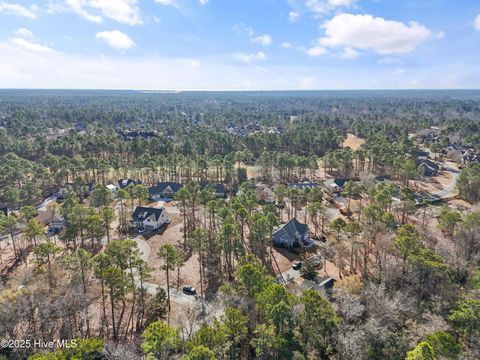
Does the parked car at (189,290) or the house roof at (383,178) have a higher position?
the house roof at (383,178)

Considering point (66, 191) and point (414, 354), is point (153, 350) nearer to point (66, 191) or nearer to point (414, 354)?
point (414, 354)

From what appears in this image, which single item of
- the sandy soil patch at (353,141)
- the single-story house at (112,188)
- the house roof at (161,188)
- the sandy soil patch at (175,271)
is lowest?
the sandy soil patch at (175,271)

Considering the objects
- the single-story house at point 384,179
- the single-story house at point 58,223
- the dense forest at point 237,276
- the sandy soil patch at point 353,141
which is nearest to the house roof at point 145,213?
the dense forest at point 237,276

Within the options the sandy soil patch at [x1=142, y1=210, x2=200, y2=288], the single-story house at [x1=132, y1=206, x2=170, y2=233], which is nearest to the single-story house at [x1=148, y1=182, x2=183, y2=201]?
the sandy soil patch at [x1=142, y1=210, x2=200, y2=288]

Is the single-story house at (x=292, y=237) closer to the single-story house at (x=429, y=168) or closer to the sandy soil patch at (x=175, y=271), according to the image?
the sandy soil patch at (x=175, y=271)

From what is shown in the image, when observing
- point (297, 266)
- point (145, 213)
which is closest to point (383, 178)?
point (297, 266)

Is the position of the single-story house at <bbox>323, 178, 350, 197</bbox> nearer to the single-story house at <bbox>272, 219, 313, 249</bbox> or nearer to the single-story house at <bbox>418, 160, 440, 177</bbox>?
the single-story house at <bbox>272, 219, 313, 249</bbox>

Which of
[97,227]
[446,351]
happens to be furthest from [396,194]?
A: [97,227]
